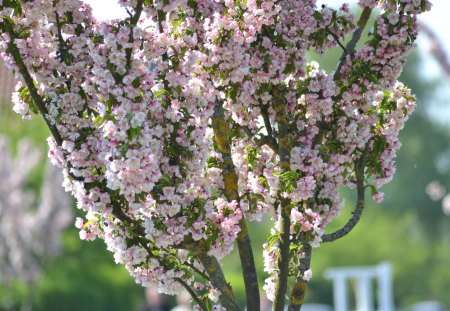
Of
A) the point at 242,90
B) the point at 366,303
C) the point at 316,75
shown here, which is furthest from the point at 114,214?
the point at 366,303

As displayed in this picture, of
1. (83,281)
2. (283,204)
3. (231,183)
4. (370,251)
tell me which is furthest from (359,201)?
(370,251)

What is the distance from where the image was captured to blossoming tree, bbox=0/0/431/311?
3.57 m

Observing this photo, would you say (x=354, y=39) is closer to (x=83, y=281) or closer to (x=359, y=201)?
(x=359, y=201)

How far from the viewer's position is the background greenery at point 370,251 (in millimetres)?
22672

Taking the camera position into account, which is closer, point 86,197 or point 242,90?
point 86,197

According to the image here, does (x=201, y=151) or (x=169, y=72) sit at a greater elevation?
(x=169, y=72)

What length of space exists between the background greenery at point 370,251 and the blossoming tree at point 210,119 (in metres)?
2.89

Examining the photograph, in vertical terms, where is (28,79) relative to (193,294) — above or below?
above

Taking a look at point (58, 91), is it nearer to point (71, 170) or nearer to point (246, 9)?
point (71, 170)

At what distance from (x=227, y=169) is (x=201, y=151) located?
400mm

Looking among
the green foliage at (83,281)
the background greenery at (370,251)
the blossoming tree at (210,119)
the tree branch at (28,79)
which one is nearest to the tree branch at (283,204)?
the blossoming tree at (210,119)

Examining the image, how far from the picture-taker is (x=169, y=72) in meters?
3.63

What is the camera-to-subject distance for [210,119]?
4066mm

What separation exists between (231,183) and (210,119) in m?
0.26
